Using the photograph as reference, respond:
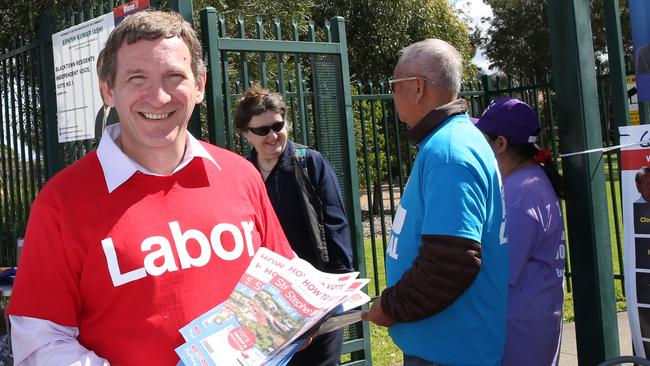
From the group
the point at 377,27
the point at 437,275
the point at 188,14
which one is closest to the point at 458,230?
the point at 437,275

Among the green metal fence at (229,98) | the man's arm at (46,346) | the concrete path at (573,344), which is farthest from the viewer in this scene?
the concrete path at (573,344)

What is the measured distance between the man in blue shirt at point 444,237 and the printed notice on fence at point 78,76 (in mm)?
2365

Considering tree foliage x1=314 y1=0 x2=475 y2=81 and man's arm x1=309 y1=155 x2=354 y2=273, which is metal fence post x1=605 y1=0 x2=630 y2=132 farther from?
tree foliage x1=314 y1=0 x2=475 y2=81

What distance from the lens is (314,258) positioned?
3635 mm

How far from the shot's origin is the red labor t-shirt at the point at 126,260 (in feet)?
5.69

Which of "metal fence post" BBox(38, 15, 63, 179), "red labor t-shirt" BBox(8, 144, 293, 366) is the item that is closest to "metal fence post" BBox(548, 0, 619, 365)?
"red labor t-shirt" BBox(8, 144, 293, 366)

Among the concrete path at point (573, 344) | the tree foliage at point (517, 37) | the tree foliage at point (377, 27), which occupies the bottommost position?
the concrete path at point (573, 344)

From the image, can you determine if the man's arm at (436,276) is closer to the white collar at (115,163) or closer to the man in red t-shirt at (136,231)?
the man in red t-shirt at (136,231)

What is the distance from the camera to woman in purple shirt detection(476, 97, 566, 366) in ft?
9.23

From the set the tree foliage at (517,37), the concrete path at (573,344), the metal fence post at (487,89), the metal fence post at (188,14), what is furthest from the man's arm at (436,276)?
the tree foliage at (517,37)

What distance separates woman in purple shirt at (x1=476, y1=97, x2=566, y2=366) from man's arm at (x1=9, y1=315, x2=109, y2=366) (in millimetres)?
1718

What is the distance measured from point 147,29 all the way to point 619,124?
6.26ft

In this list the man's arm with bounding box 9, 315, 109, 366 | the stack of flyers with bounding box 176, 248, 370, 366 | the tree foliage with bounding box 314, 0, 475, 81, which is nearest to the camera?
the man's arm with bounding box 9, 315, 109, 366

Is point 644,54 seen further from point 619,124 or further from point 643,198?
point 643,198
